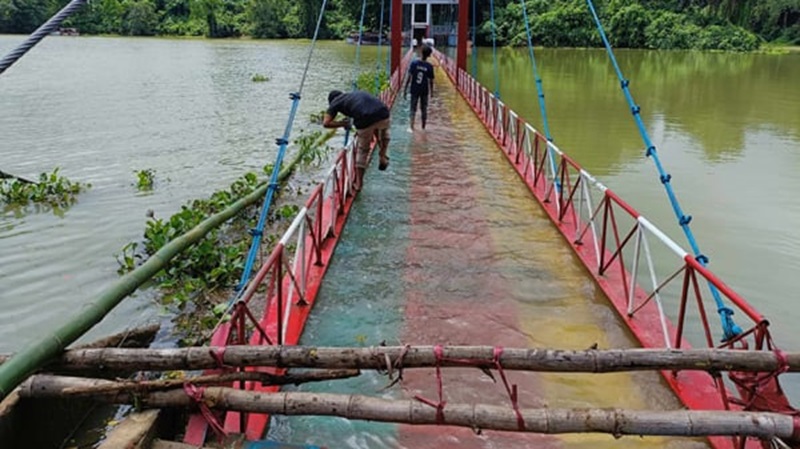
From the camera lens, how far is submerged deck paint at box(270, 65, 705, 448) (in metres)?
3.42

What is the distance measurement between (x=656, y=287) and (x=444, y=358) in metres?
2.00

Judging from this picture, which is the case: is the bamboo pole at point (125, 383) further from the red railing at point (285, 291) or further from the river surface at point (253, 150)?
the river surface at point (253, 150)

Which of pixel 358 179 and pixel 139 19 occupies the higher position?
pixel 139 19

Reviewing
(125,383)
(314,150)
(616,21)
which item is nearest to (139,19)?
(616,21)

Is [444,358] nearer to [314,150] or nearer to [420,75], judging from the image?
[420,75]

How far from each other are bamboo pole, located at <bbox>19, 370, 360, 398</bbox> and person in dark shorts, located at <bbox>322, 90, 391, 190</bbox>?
372 cm

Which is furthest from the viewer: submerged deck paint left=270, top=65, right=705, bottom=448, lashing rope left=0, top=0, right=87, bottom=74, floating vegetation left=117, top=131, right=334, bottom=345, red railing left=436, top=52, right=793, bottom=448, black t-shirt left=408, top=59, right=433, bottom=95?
black t-shirt left=408, top=59, right=433, bottom=95

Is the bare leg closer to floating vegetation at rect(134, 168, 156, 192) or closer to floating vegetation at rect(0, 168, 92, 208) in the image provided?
floating vegetation at rect(134, 168, 156, 192)

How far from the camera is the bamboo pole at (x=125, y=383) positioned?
10.0ft

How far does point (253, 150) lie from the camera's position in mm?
14656

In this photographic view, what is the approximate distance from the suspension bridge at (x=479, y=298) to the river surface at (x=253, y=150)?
4.60 ft

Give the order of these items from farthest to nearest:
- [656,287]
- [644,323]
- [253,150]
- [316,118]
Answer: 1. [316,118]
2. [253,150]
3. [644,323]
4. [656,287]

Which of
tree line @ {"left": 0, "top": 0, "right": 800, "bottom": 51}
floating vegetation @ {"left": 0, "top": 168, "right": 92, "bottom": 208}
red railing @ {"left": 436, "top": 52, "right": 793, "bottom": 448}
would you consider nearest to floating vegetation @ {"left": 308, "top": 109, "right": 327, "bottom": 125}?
red railing @ {"left": 436, "top": 52, "right": 793, "bottom": 448}

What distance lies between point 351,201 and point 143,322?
278 centimetres
